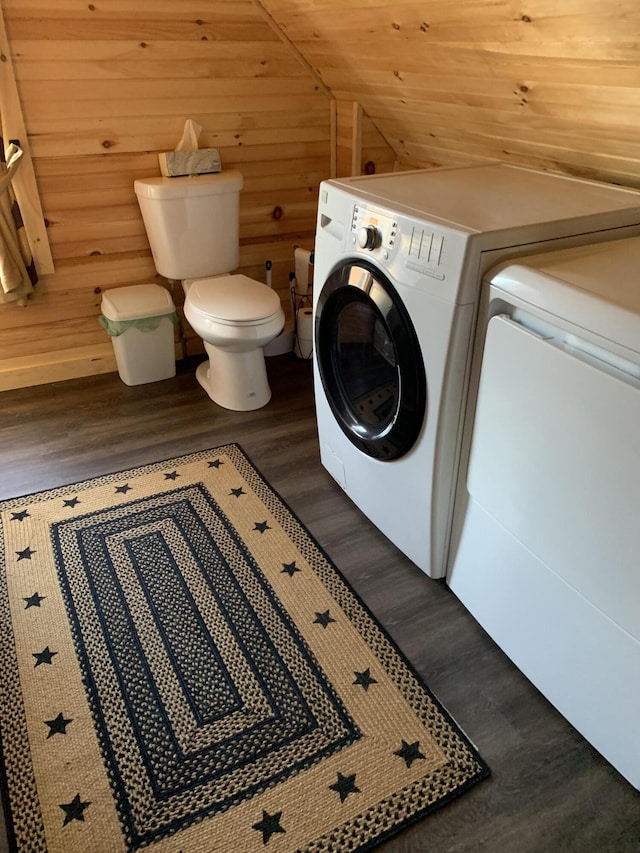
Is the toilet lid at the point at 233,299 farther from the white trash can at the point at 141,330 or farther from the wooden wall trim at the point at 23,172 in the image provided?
the wooden wall trim at the point at 23,172

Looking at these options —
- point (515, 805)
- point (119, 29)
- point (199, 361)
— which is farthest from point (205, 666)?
point (119, 29)

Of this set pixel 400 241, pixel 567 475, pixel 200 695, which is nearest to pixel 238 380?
pixel 400 241

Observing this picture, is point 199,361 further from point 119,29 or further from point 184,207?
point 119,29

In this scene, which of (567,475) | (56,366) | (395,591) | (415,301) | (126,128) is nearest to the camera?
(567,475)

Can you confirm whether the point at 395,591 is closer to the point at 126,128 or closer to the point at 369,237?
the point at 369,237

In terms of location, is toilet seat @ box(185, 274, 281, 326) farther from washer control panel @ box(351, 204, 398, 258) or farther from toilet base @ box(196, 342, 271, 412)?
washer control panel @ box(351, 204, 398, 258)

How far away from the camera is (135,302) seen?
8.64 ft

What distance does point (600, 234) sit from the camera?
1.43 metres

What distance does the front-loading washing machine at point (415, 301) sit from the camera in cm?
136

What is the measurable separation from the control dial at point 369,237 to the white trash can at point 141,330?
4.33ft

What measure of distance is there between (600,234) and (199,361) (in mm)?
1978

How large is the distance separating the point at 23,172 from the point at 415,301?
5.85ft

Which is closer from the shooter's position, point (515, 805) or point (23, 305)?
point (515, 805)

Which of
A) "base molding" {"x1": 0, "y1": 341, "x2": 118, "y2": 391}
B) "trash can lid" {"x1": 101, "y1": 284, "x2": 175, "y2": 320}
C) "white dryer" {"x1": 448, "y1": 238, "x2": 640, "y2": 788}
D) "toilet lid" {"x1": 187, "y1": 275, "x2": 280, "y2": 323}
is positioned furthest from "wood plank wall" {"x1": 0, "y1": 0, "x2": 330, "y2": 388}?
"white dryer" {"x1": 448, "y1": 238, "x2": 640, "y2": 788}
